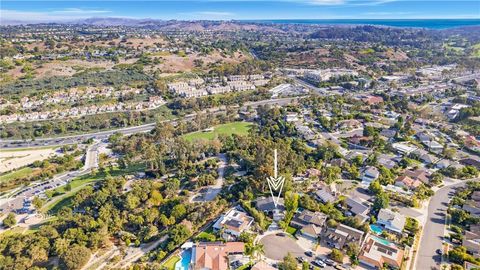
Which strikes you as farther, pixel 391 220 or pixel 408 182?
pixel 408 182

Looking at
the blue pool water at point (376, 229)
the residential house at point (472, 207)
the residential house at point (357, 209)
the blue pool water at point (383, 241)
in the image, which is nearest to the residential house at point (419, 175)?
the residential house at point (472, 207)

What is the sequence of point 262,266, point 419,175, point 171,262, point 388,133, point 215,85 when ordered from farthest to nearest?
point 215,85 < point 388,133 < point 419,175 < point 171,262 < point 262,266

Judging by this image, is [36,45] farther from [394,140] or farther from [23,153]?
[394,140]

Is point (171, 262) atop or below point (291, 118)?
below

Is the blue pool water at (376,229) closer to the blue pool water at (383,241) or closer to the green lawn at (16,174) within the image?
the blue pool water at (383,241)

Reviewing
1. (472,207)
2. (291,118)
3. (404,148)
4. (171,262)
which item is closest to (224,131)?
(291,118)

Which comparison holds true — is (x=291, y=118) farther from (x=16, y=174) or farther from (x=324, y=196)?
(x=16, y=174)

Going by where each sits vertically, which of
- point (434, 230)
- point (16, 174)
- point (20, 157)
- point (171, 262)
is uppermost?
point (434, 230)
